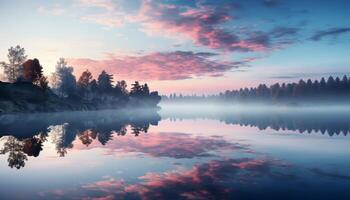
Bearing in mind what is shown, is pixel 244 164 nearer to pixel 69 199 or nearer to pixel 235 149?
pixel 235 149

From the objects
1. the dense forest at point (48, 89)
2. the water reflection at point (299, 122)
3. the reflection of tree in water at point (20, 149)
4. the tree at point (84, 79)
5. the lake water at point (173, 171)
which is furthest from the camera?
the tree at point (84, 79)

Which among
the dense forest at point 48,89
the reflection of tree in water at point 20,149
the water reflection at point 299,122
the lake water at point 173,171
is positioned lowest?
the lake water at point 173,171

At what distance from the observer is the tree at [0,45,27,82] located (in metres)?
137

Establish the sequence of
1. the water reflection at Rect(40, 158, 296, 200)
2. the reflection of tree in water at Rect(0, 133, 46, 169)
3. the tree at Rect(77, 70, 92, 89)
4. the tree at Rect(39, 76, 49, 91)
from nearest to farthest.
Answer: the water reflection at Rect(40, 158, 296, 200) < the reflection of tree in water at Rect(0, 133, 46, 169) < the tree at Rect(39, 76, 49, 91) < the tree at Rect(77, 70, 92, 89)

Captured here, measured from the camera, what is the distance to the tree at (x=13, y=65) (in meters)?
137

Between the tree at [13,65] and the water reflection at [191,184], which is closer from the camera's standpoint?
the water reflection at [191,184]

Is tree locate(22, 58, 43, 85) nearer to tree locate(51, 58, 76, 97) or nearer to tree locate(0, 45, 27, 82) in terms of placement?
tree locate(0, 45, 27, 82)

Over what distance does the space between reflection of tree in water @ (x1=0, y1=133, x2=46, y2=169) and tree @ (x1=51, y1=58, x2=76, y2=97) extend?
444 ft

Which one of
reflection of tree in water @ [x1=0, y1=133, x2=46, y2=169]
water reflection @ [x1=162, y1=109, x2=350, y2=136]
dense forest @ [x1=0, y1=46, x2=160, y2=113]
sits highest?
dense forest @ [x1=0, y1=46, x2=160, y2=113]

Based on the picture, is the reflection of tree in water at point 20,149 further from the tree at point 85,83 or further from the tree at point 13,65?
the tree at point 85,83

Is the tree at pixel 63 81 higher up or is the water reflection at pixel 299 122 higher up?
the tree at pixel 63 81

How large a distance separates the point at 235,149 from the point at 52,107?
113 m

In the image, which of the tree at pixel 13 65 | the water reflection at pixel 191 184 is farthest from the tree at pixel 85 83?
the water reflection at pixel 191 184

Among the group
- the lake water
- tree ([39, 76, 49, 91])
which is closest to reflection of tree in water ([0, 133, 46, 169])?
the lake water
